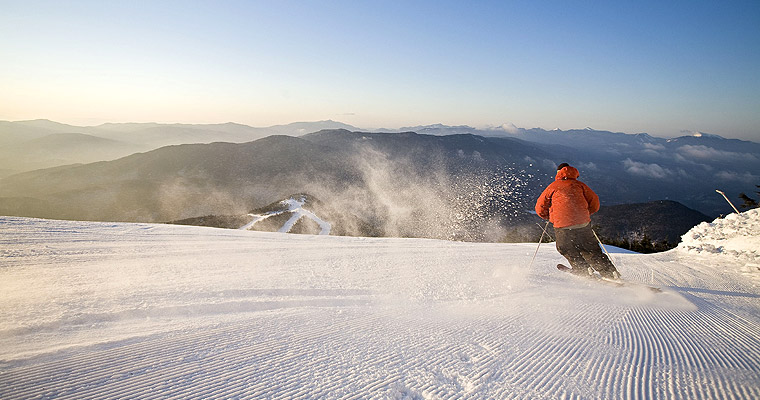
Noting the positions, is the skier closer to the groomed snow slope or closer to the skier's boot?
the skier's boot

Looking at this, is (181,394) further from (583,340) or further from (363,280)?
(583,340)

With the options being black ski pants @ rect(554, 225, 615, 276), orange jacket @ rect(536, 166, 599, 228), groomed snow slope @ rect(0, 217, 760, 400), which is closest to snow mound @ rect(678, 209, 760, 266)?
groomed snow slope @ rect(0, 217, 760, 400)

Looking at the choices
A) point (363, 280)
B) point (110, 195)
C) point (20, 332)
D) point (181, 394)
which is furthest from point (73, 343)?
point (110, 195)

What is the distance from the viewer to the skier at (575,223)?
5551 millimetres

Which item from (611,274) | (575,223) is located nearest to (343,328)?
(575,223)

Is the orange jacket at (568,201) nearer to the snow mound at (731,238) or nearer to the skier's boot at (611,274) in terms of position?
the skier's boot at (611,274)

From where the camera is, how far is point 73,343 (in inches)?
97.7

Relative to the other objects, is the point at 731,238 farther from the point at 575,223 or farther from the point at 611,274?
the point at 575,223

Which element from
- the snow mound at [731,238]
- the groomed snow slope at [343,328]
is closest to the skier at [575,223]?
the groomed snow slope at [343,328]

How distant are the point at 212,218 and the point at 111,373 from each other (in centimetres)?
3490

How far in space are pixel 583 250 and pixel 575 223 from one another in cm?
51

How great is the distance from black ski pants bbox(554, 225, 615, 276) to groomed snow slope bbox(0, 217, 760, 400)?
480 millimetres

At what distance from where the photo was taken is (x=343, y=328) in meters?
3.15

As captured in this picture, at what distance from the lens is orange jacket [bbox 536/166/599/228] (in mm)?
5688
